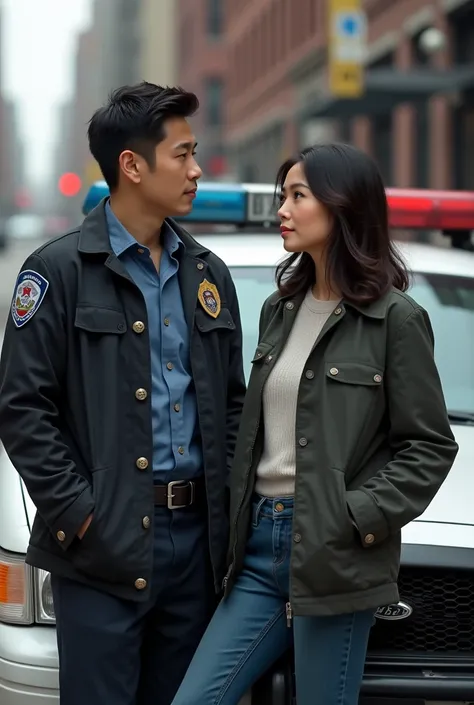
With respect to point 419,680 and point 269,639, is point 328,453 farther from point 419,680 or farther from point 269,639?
point 419,680

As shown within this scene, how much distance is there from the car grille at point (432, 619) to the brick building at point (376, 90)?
512 inches

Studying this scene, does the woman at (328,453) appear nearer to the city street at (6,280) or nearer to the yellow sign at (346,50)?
the city street at (6,280)

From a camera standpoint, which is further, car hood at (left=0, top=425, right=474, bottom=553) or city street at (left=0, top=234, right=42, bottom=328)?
city street at (left=0, top=234, right=42, bottom=328)

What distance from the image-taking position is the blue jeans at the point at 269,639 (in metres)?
2.89

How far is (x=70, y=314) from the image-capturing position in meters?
2.97

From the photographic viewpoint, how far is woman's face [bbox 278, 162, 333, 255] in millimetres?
2955

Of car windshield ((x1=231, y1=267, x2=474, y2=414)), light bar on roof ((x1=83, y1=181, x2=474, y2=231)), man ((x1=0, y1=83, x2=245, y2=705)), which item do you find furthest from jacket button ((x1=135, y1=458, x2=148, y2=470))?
light bar on roof ((x1=83, y1=181, x2=474, y2=231))

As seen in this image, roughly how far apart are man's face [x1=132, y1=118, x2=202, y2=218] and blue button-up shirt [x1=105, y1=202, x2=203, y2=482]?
121 mm

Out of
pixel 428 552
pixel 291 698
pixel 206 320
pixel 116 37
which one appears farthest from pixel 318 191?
pixel 116 37

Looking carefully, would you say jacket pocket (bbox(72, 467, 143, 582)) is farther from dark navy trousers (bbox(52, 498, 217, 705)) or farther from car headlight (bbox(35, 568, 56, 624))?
car headlight (bbox(35, 568, 56, 624))

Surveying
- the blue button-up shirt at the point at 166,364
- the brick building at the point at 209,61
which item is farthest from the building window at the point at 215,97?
the blue button-up shirt at the point at 166,364

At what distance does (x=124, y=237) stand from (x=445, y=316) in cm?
187

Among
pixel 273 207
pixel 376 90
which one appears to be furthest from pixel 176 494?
pixel 376 90

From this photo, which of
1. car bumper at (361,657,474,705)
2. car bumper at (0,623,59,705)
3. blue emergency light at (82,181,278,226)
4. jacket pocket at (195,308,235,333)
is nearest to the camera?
jacket pocket at (195,308,235,333)
